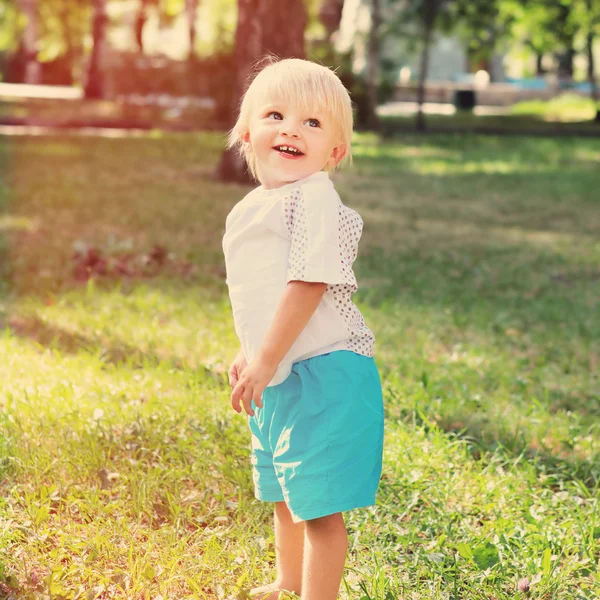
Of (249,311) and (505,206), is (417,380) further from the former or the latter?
(505,206)

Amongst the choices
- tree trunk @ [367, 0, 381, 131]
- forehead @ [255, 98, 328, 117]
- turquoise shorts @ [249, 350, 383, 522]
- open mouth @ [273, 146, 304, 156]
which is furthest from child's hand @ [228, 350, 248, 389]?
tree trunk @ [367, 0, 381, 131]

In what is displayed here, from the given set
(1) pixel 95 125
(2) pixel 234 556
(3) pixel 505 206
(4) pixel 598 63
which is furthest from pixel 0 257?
(4) pixel 598 63

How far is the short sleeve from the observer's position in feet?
7.33

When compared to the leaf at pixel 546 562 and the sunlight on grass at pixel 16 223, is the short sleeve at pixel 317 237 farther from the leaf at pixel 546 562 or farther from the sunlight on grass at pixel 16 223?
→ the sunlight on grass at pixel 16 223

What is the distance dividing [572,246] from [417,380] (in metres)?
4.64

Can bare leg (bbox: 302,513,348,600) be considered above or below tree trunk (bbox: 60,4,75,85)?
below

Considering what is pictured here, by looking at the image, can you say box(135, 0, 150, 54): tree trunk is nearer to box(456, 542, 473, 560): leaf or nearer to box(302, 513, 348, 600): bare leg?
box(456, 542, 473, 560): leaf

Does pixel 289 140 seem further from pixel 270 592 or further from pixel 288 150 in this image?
pixel 270 592

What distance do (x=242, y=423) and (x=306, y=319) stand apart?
1.48 metres

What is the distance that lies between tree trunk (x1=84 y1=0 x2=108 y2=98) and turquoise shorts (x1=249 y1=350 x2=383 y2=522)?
29.3 meters

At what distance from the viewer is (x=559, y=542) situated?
2.92m

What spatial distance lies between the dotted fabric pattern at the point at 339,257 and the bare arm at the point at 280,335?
4 cm

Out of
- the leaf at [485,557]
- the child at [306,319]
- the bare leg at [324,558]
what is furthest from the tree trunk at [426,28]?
the bare leg at [324,558]

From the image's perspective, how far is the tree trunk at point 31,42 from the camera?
134 feet
